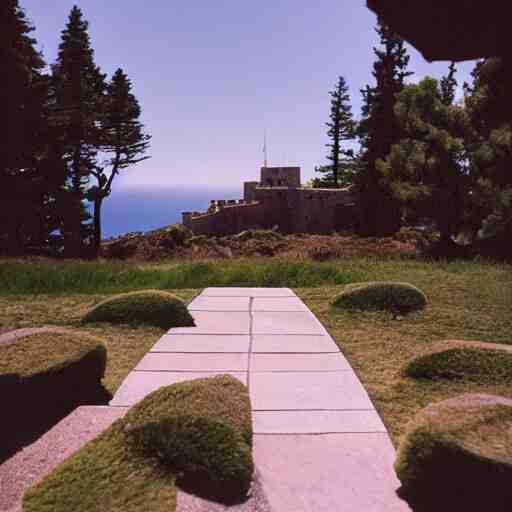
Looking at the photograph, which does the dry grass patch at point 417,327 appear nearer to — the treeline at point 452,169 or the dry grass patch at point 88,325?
the dry grass patch at point 88,325

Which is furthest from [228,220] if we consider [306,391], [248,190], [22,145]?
[306,391]

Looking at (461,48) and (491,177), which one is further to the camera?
(491,177)

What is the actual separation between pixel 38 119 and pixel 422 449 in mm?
23894

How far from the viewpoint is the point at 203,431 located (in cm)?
287

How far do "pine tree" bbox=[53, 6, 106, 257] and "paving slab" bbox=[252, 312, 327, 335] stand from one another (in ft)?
67.5

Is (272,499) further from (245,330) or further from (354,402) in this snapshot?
(245,330)

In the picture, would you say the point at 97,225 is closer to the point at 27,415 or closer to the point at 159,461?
the point at 27,415

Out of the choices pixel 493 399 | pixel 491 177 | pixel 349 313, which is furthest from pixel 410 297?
pixel 491 177

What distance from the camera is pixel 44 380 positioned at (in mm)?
3693

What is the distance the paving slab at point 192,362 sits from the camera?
494 cm

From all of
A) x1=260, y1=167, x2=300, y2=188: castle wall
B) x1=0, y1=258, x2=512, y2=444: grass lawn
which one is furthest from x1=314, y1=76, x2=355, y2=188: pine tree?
x1=0, y1=258, x2=512, y2=444: grass lawn

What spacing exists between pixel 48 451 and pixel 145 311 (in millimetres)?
3792

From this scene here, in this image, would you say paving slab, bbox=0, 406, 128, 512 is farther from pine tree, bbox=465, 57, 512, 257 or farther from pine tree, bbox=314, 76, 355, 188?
pine tree, bbox=314, 76, 355, 188

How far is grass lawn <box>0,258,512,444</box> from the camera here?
4.72m
